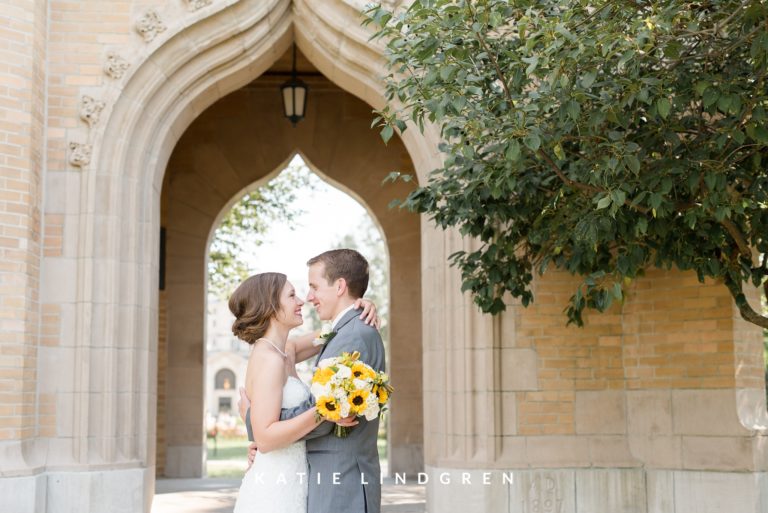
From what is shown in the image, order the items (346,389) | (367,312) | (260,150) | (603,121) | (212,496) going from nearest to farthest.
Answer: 1. (346,389)
2. (367,312)
3. (603,121)
4. (212,496)
5. (260,150)

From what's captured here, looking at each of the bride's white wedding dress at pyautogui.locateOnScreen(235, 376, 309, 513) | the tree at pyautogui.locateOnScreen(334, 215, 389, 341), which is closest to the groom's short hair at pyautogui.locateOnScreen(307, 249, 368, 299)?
the bride's white wedding dress at pyautogui.locateOnScreen(235, 376, 309, 513)

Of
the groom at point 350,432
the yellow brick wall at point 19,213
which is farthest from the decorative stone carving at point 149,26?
the groom at point 350,432

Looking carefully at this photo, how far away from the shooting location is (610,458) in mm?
8000

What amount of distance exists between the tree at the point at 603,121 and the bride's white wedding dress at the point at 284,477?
75.5 inches

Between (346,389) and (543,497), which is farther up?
(346,389)

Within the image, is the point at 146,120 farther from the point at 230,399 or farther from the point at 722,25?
the point at 230,399

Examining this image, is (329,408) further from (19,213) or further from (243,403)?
(19,213)

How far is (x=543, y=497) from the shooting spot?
779 centimetres

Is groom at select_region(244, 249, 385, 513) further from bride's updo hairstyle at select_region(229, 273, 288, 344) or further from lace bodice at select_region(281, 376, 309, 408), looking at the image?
bride's updo hairstyle at select_region(229, 273, 288, 344)

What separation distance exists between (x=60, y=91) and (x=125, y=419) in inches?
106

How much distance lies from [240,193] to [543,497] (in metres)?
7.44

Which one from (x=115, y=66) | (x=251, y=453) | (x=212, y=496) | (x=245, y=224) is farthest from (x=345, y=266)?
(x=245, y=224)

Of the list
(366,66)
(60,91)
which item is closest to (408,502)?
(366,66)

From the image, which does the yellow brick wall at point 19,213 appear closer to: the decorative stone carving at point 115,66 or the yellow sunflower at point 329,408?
the decorative stone carving at point 115,66
